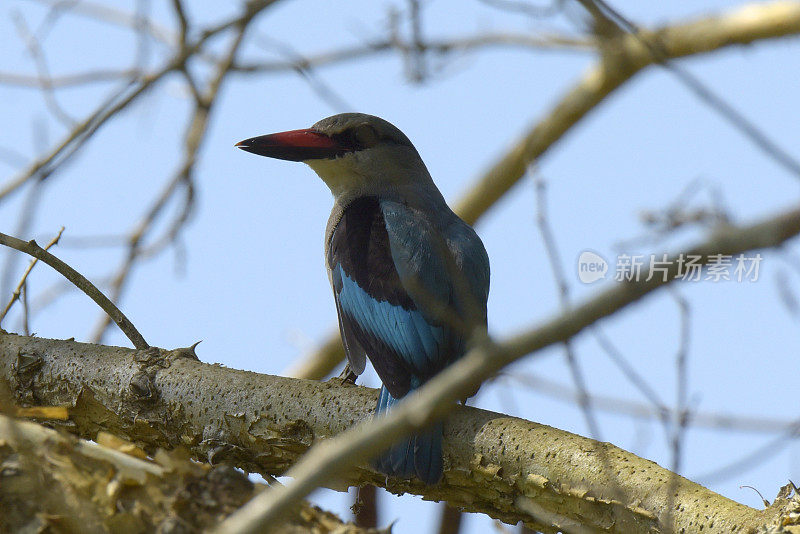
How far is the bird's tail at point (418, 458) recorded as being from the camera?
2.70 meters

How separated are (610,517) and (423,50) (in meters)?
2.75

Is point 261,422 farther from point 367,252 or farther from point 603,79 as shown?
point 603,79

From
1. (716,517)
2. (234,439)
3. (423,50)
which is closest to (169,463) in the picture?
(234,439)

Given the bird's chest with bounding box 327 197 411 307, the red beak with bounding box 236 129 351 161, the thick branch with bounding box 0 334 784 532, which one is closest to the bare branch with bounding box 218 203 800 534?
the thick branch with bounding box 0 334 784 532

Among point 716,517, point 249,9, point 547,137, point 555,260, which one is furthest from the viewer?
point 547,137

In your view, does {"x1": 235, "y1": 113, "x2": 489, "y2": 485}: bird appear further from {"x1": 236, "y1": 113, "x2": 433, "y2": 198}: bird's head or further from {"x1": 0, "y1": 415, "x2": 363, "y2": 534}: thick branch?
{"x1": 0, "y1": 415, "x2": 363, "y2": 534}: thick branch

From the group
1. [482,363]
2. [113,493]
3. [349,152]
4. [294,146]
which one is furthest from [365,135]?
[482,363]

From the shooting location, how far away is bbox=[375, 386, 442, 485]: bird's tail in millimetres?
2697

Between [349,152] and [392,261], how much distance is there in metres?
1.02

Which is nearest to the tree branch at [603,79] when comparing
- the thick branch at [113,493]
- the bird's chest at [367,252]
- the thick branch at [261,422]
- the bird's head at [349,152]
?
the bird's head at [349,152]

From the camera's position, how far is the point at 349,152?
448 cm

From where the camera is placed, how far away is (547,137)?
519 centimetres

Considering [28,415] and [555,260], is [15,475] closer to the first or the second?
[28,415]

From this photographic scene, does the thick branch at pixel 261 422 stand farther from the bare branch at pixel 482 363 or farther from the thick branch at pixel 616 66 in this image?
the thick branch at pixel 616 66
